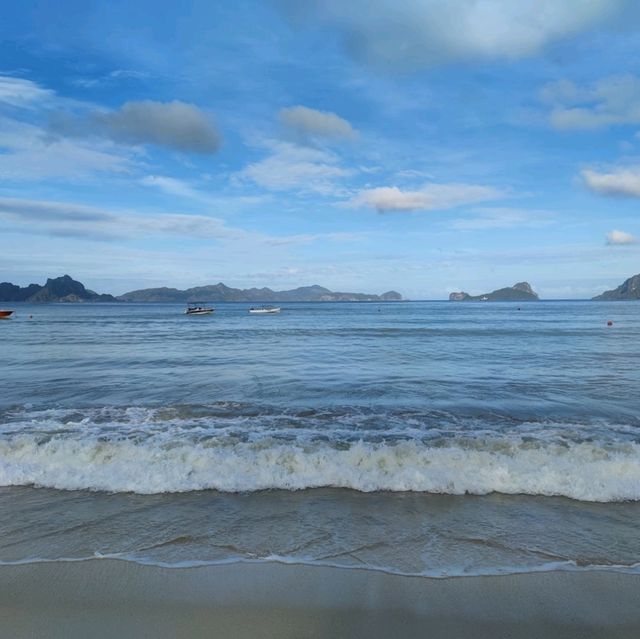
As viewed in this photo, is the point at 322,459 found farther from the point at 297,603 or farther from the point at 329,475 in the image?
the point at 297,603

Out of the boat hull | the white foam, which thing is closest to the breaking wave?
the white foam

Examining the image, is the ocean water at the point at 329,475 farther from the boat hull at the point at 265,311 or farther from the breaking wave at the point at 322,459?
the boat hull at the point at 265,311

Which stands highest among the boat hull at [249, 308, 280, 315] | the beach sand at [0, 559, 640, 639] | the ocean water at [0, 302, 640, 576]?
the boat hull at [249, 308, 280, 315]

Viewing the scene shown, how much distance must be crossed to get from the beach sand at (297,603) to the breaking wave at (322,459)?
7.83 feet

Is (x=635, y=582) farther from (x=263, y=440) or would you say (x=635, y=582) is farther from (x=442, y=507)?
(x=263, y=440)

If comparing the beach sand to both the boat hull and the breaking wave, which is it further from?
the boat hull

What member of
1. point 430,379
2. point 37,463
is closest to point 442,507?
point 37,463

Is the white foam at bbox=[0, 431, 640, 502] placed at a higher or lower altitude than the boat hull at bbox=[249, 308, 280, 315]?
lower

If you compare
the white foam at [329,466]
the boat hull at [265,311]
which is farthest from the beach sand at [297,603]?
the boat hull at [265,311]

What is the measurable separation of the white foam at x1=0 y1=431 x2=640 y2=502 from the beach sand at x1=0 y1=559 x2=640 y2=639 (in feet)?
7.75

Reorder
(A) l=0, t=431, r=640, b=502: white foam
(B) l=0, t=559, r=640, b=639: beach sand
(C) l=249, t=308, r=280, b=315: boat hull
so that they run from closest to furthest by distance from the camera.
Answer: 1. (B) l=0, t=559, r=640, b=639: beach sand
2. (A) l=0, t=431, r=640, b=502: white foam
3. (C) l=249, t=308, r=280, b=315: boat hull

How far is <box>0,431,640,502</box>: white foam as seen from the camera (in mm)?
7117

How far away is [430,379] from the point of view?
58.3 ft

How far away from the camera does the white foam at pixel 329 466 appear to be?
712 cm
